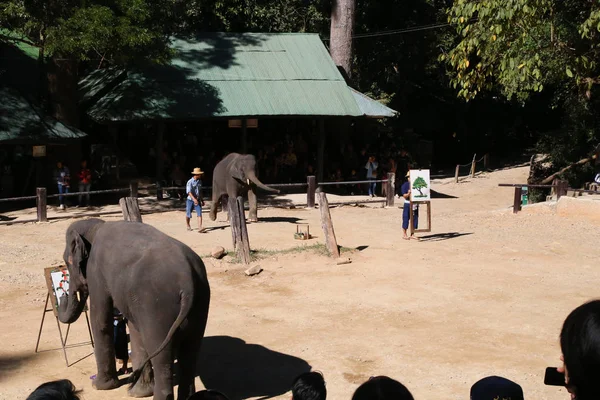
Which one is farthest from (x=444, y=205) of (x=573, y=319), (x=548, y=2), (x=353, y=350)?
(x=573, y=319)

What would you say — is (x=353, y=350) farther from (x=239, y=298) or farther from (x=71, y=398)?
(x=71, y=398)

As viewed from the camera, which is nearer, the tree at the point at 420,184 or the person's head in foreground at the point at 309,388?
the person's head in foreground at the point at 309,388

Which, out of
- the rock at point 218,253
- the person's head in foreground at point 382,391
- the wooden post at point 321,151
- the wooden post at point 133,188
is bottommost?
the rock at point 218,253

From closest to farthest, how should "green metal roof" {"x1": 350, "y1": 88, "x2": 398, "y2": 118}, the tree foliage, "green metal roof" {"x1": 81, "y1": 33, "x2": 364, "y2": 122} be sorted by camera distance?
the tree foliage < "green metal roof" {"x1": 81, "y1": 33, "x2": 364, "y2": 122} < "green metal roof" {"x1": 350, "y1": 88, "x2": 398, "y2": 118}

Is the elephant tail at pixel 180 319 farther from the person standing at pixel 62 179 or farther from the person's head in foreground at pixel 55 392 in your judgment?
the person standing at pixel 62 179

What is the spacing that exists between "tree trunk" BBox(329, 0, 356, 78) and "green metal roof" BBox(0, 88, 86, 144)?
11085 mm

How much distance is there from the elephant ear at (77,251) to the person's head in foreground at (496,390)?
19.5 ft

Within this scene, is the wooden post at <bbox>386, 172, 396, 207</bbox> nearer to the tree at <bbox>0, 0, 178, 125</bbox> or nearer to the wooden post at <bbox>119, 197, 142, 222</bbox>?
the tree at <bbox>0, 0, 178, 125</bbox>

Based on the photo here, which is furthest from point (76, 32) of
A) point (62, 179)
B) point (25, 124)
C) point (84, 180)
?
point (84, 180)

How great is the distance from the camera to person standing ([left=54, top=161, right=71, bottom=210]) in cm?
2298

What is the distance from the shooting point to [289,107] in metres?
26.5

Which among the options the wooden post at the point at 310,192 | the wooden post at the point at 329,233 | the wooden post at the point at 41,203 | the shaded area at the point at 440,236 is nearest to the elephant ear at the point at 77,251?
the wooden post at the point at 329,233

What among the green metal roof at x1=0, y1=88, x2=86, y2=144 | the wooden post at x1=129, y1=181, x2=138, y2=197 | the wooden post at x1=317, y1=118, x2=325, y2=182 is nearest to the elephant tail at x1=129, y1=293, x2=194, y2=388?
the wooden post at x1=129, y1=181, x2=138, y2=197

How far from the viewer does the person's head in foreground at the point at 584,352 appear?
3672 millimetres
